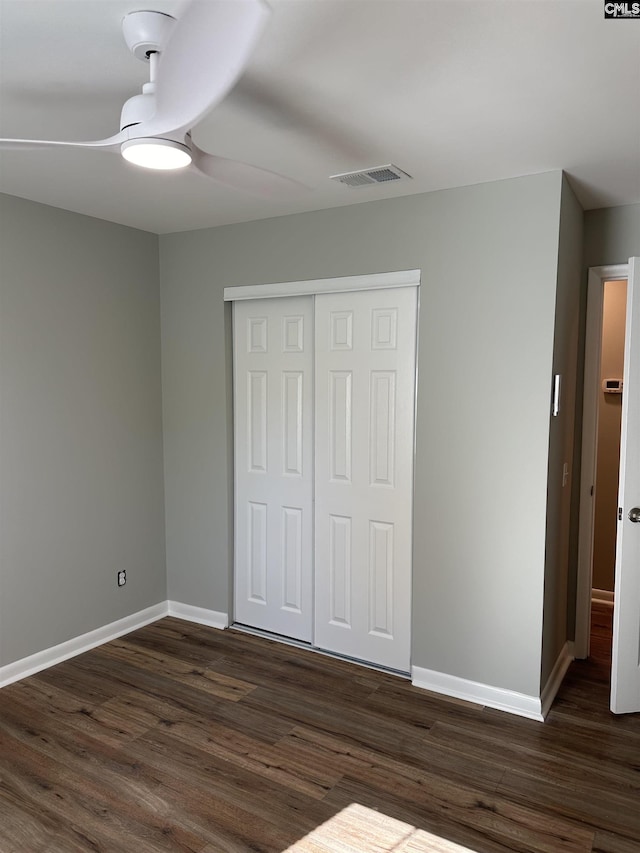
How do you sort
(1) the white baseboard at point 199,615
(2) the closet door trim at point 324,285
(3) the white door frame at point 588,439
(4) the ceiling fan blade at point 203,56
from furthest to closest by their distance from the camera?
1. (1) the white baseboard at point 199,615
2. (3) the white door frame at point 588,439
3. (2) the closet door trim at point 324,285
4. (4) the ceiling fan blade at point 203,56

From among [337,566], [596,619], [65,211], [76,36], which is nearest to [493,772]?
[337,566]

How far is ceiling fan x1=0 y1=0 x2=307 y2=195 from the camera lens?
1135mm

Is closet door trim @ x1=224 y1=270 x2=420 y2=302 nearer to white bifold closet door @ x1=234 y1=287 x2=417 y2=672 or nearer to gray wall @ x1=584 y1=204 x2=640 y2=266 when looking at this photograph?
white bifold closet door @ x1=234 y1=287 x2=417 y2=672

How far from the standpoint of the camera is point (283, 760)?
2.64 metres

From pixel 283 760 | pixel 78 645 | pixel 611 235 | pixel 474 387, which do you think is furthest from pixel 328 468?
pixel 611 235

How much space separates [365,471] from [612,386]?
2344 millimetres

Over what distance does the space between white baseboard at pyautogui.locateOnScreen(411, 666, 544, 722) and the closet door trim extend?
2020mm

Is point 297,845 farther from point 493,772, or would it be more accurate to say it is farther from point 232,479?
point 232,479

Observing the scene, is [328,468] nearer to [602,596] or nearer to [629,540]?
[629,540]

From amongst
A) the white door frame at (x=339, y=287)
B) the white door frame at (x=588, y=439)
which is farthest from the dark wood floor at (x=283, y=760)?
the white door frame at (x=339, y=287)

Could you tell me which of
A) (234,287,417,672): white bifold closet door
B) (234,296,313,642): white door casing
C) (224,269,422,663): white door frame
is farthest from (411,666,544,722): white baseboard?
(234,296,313,642): white door casing

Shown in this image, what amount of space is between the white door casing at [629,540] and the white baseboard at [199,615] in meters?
2.28

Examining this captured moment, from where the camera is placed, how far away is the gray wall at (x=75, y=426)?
10.7 feet

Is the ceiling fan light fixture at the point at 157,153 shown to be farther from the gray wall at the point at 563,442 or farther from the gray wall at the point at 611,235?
the gray wall at the point at 611,235
